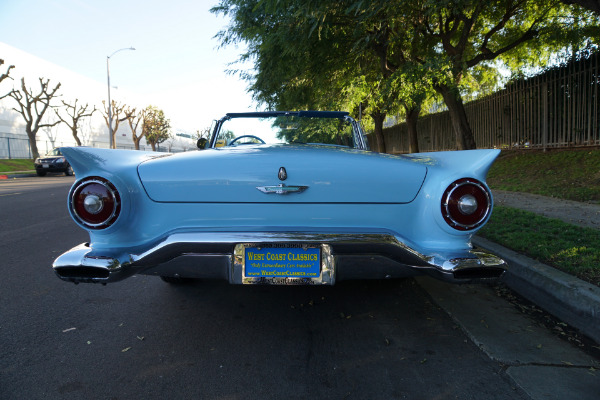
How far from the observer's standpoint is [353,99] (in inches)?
458

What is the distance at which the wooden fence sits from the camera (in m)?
9.55

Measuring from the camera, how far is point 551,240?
160 inches

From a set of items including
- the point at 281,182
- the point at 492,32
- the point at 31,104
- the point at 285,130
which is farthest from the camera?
the point at 31,104

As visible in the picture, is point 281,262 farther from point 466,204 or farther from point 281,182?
point 466,204

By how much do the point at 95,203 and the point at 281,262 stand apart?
1071mm

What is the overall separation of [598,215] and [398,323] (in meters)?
4.36

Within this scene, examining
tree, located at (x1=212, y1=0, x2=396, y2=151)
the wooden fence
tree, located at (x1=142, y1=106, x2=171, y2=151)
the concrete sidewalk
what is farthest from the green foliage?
tree, located at (x1=142, y1=106, x2=171, y2=151)

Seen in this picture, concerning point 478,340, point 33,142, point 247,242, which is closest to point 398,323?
point 478,340

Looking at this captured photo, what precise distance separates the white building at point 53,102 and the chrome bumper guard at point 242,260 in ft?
102

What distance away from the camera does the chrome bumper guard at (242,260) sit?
2.14 metres

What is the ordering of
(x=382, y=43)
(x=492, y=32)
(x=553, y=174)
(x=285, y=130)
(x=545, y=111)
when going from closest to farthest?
(x=285, y=130) → (x=553, y=174) → (x=382, y=43) → (x=545, y=111) → (x=492, y=32)

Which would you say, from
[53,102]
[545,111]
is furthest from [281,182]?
[53,102]

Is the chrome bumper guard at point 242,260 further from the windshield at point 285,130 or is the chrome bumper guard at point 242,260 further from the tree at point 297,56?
the tree at point 297,56

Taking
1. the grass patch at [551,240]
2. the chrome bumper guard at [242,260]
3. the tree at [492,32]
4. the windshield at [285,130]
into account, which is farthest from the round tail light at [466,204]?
the tree at [492,32]
